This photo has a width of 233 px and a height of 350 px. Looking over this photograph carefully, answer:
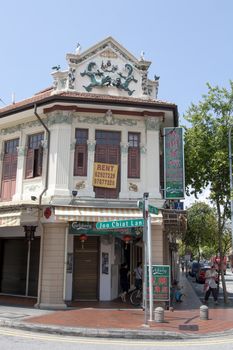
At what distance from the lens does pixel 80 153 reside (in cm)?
1706

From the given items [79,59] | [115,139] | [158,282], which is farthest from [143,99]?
[158,282]

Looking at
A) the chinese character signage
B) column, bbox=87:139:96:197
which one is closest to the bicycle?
the chinese character signage

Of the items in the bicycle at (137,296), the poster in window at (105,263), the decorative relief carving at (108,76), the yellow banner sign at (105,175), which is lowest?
the bicycle at (137,296)

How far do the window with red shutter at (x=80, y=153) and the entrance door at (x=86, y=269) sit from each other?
291 cm

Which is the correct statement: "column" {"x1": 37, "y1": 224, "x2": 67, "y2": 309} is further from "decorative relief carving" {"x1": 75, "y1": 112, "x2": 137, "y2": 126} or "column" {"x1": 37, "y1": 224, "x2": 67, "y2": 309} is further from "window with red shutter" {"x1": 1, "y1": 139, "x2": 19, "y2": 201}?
"decorative relief carving" {"x1": 75, "y1": 112, "x2": 137, "y2": 126}

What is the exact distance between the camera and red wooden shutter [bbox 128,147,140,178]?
56.3 ft

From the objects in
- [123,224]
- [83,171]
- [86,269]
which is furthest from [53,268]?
[123,224]

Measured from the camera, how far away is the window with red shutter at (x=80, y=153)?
16.9 meters

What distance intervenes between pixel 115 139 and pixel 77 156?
178 cm

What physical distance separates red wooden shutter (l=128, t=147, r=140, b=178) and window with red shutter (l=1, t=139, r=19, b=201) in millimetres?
5095

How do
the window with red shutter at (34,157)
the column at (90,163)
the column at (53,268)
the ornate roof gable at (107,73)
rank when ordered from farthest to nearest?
1. the ornate roof gable at (107,73)
2. the window with red shutter at (34,157)
3. the column at (90,163)
4. the column at (53,268)

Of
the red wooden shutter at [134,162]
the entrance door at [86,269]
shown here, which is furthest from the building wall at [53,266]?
the red wooden shutter at [134,162]

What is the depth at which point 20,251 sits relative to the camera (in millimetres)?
18969

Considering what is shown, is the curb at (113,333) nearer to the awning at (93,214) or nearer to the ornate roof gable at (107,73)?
the awning at (93,214)
